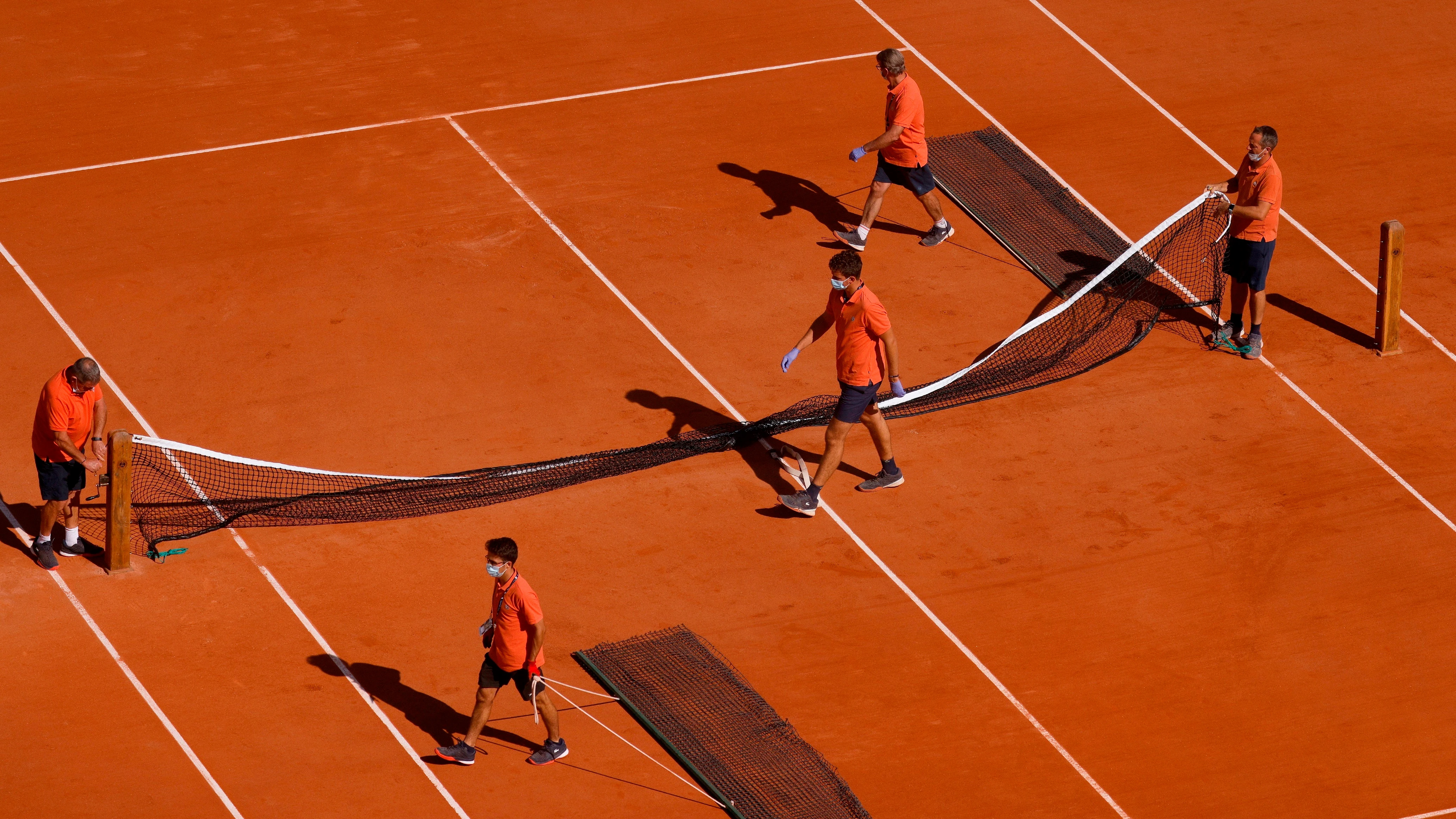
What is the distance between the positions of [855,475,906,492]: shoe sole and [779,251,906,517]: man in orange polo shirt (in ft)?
1.21

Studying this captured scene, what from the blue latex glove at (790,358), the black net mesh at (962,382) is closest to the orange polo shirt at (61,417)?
the black net mesh at (962,382)

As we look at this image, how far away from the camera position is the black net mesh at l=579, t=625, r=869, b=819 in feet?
40.8

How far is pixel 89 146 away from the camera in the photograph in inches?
777

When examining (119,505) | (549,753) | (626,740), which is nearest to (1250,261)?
(626,740)

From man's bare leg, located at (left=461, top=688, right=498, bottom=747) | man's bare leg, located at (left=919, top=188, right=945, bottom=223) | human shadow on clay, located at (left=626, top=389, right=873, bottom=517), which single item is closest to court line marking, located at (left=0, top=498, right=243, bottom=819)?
man's bare leg, located at (left=461, top=688, right=498, bottom=747)

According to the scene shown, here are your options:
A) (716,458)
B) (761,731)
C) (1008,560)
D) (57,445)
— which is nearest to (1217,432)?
(1008,560)

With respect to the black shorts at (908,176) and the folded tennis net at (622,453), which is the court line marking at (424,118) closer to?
the black shorts at (908,176)

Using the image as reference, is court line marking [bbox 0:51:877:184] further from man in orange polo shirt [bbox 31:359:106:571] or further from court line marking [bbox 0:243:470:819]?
man in orange polo shirt [bbox 31:359:106:571]

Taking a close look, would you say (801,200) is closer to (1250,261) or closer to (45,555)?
(1250,261)

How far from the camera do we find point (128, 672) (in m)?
13.2

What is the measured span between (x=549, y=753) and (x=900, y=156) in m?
7.81

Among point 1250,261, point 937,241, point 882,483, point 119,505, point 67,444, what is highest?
point 1250,261

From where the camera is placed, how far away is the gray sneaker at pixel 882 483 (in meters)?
15.4

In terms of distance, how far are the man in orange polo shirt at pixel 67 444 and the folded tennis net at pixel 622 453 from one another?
13.8 inches
